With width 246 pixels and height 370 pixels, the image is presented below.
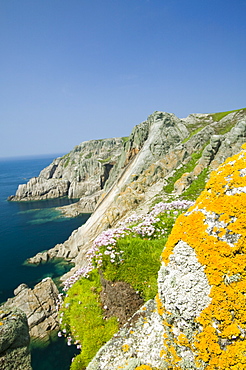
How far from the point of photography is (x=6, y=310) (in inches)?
275

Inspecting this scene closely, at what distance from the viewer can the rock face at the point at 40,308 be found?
2551 cm

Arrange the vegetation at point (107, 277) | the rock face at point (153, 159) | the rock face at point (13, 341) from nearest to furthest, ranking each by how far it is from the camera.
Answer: the rock face at point (13, 341) → the vegetation at point (107, 277) → the rock face at point (153, 159)

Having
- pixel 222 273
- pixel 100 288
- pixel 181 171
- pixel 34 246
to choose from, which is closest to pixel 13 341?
pixel 100 288

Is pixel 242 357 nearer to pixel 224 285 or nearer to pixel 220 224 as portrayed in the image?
pixel 224 285

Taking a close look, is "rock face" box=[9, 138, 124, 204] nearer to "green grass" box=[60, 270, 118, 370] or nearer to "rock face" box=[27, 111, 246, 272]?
"rock face" box=[27, 111, 246, 272]

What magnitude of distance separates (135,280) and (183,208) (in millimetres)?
5559

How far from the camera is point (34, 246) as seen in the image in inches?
2210

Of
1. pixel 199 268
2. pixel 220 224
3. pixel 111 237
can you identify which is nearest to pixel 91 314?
pixel 111 237

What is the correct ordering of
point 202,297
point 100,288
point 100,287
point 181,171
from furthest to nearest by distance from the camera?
point 181,171, point 100,287, point 100,288, point 202,297

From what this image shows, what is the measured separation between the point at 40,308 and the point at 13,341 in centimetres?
2417

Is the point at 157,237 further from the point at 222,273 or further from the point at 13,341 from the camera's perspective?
the point at 13,341

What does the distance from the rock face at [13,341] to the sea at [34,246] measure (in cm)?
669

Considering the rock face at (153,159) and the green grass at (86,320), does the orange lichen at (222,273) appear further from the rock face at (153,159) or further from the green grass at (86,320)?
the rock face at (153,159)

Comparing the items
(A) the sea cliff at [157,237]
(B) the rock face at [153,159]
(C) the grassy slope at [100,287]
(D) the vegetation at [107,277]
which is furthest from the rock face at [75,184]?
(C) the grassy slope at [100,287]
